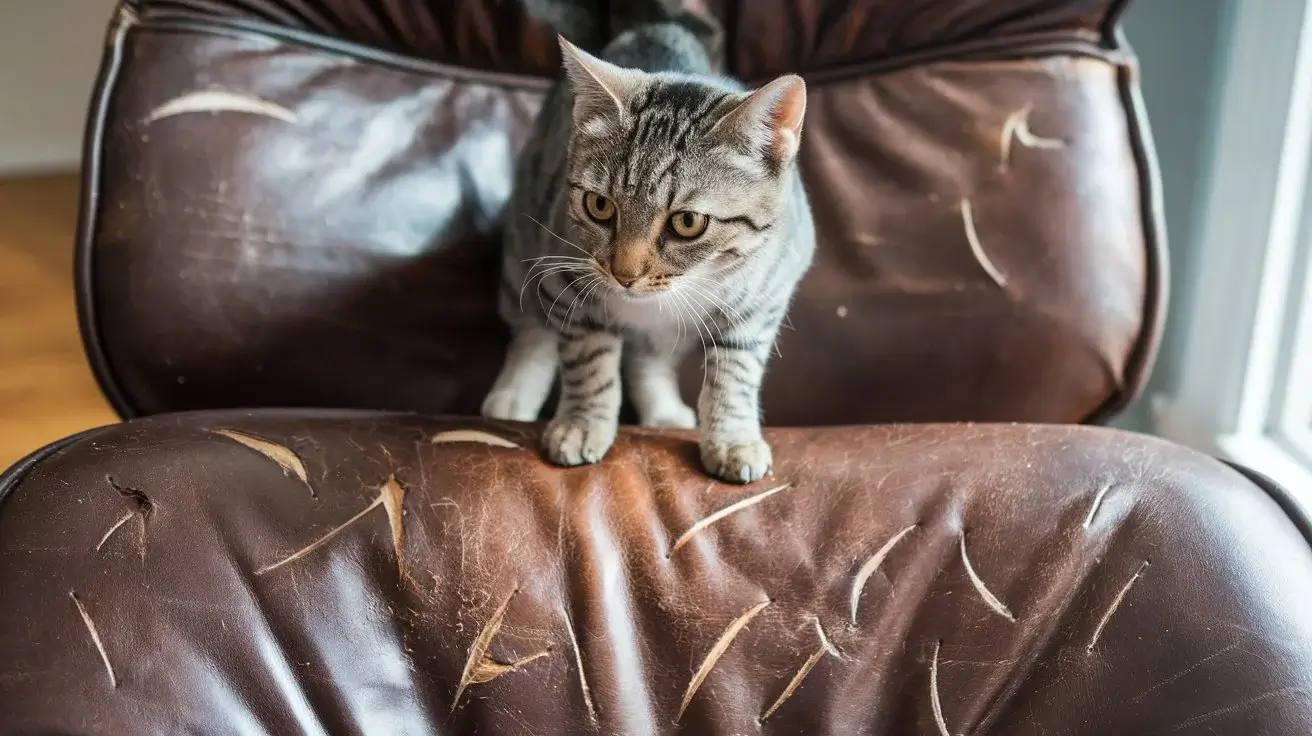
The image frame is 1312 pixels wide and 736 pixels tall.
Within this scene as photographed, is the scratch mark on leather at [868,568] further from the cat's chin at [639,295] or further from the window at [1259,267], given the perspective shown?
the window at [1259,267]

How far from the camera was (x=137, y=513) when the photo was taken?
0.68 meters

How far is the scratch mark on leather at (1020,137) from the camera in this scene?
0.92 metres

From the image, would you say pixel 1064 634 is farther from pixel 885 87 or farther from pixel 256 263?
pixel 256 263

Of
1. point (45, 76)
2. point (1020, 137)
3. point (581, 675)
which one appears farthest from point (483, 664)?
point (45, 76)

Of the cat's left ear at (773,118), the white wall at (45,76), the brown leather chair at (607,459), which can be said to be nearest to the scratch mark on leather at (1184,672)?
the brown leather chair at (607,459)

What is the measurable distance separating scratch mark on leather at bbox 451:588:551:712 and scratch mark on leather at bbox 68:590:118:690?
0.69 feet

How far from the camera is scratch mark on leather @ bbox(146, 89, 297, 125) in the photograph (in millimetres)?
881

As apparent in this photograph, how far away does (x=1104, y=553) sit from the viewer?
2.27 ft

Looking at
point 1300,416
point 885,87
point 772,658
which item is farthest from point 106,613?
point 1300,416

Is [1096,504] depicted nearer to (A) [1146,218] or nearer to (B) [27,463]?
(A) [1146,218]

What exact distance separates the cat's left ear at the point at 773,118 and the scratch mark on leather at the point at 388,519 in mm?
368

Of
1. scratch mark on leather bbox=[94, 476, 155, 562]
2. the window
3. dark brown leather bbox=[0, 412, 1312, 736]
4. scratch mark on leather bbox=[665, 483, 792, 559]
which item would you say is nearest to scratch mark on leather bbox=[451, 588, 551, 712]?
dark brown leather bbox=[0, 412, 1312, 736]

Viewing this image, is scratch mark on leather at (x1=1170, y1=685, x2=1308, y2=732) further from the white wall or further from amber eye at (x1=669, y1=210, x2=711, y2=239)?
the white wall

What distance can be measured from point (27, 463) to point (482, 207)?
46 cm
